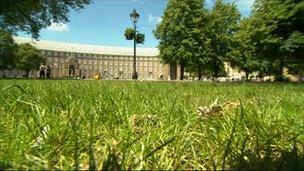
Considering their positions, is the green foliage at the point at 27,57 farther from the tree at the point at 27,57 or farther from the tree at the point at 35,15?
the tree at the point at 35,15

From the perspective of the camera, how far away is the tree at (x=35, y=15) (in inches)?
1618

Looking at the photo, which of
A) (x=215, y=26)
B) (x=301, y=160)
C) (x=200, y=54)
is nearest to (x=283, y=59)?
(x=301, y=160)

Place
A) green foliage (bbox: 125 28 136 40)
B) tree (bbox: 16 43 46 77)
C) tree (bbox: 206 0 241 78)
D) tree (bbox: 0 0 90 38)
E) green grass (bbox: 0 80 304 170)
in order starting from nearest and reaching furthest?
green grass (bbox: 0 80 304 170) < tree (bbox: 0 0 90 38) < tree (bbox: 206 0 241 78) < green foliage (bbox: 125 28 136 40) < tree (bbox: 16 43 46 77)

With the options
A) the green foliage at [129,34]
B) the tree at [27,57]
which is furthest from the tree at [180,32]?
the tree at [27,57]

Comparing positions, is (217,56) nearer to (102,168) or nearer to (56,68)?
(102,168)

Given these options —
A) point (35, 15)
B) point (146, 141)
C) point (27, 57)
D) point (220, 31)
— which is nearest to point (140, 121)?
point (146, 141)

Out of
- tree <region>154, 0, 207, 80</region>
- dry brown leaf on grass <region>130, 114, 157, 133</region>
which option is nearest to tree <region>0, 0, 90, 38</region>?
tree <region>154, 0, 207, 80</region>

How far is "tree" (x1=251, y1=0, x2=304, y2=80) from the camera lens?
21.9 m

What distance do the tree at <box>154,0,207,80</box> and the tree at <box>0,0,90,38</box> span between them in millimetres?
17046

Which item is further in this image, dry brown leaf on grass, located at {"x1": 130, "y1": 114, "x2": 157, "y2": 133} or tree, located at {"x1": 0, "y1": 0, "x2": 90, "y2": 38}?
tree, located at {"x1": 0, "y1": 0, "x2": 90, "y2": 38}

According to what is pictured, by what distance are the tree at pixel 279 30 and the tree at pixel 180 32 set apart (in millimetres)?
32130

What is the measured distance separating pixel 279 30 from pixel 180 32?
3613cm

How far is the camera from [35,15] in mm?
45250

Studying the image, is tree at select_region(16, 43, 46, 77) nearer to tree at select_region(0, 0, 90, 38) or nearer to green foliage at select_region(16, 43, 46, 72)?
green foliage at select_region(16, 43, 46, 72)
